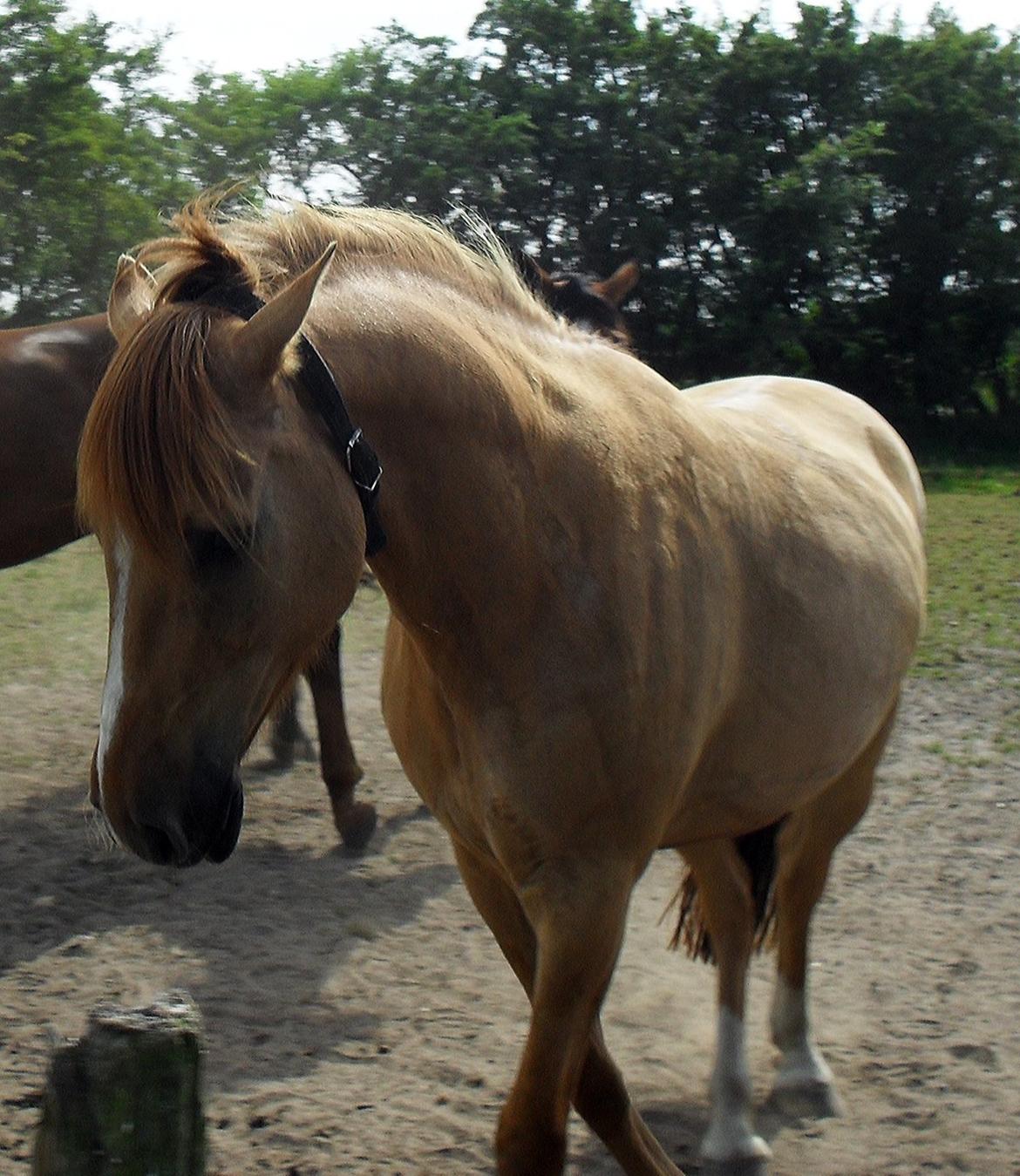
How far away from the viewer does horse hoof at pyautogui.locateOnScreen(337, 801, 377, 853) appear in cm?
483

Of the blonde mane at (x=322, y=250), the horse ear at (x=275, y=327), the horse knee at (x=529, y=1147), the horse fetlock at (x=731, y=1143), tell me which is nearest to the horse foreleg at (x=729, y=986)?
the horse fetlock at (x=731, y=1143)

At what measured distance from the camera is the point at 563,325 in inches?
102

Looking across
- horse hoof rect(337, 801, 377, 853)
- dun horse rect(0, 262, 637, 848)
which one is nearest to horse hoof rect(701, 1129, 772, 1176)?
horse hoof rect(337, 801, 377, 853)

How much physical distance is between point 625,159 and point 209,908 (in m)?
16.4

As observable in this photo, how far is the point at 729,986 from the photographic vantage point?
3.19 meters

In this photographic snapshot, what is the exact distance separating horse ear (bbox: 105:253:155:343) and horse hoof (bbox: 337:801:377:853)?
2.85 m

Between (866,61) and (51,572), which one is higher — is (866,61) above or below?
above

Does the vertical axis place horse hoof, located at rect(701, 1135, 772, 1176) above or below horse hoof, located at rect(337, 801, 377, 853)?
above

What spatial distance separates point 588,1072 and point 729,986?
73 cm

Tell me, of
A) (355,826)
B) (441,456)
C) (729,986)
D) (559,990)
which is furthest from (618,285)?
(559,990)

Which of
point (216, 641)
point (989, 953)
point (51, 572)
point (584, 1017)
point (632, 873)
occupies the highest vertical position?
point (216, 641)

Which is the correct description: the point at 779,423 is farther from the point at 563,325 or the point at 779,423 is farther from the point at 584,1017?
the point at 584,1017

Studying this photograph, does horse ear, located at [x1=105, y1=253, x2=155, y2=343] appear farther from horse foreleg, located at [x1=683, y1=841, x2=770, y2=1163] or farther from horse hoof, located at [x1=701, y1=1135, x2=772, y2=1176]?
horse hoof, located at [x1=701, y1=1135, x2=772, y2=1176]

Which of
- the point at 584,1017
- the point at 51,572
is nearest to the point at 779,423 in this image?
the point at 584,1017
